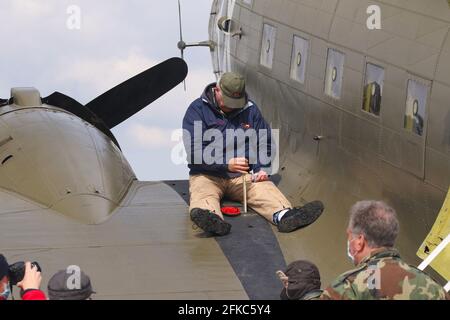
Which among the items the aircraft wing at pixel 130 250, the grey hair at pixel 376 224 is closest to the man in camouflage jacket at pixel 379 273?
the grey hair at pixel 376 224

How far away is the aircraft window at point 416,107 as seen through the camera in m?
9.20

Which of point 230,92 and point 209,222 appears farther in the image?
point 230,92

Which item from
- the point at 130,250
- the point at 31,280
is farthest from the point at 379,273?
the point at 130,250

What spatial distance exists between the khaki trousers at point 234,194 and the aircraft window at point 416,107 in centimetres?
239

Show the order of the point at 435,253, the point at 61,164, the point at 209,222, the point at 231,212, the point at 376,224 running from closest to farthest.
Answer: the point at 376,224 → the point at 435,253 → the point at 209,222 → the point at 231,212 → the point at 61,164

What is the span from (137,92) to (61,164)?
5.14 metres

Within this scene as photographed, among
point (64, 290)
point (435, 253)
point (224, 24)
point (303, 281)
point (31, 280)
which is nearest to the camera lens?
point (31, 280)

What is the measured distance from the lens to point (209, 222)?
1073 centimetres

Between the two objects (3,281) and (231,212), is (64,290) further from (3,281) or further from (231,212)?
(231,212)

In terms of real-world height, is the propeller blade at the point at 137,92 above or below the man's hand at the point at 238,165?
below

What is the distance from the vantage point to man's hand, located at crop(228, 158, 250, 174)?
11.0m

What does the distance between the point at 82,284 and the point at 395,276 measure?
220 cm

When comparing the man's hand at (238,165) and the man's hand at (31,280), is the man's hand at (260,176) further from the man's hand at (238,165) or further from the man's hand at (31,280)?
the man's hand at (31,280)
